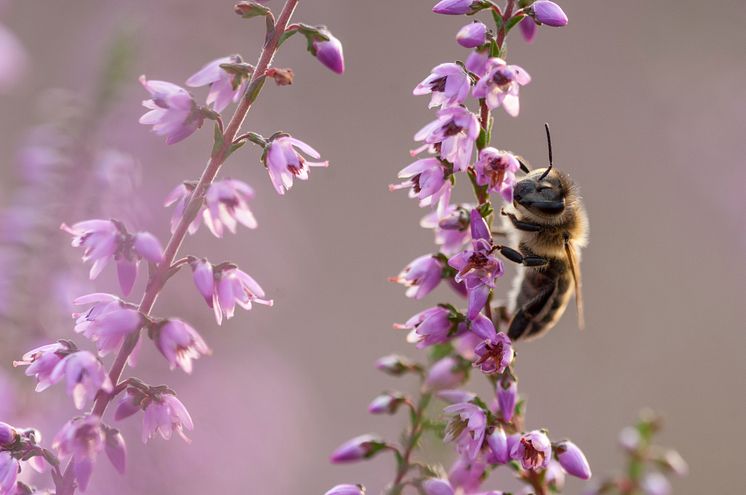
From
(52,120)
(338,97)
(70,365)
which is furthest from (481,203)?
(338,97)

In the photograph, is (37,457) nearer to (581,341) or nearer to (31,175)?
(31,175)

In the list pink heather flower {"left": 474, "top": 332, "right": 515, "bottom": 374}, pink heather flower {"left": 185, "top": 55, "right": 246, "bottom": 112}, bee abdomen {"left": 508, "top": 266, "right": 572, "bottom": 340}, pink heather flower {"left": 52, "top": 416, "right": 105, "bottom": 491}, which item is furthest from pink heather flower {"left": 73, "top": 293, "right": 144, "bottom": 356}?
bee abdomen {"left": 508, "top": 266, "right": 572, "bottom": 340}

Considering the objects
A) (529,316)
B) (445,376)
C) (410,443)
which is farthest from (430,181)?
(529,316)

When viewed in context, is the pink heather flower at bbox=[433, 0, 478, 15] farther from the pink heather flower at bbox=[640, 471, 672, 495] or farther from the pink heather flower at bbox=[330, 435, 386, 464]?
the pink heather flower at bbox=[640, 471, 672, 495]

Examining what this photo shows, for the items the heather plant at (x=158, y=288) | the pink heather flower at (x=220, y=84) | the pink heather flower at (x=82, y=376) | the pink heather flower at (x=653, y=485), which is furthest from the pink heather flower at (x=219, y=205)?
the pink heather flower at (x=653, y=485)

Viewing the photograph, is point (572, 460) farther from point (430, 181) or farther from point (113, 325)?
point (113, 325)
